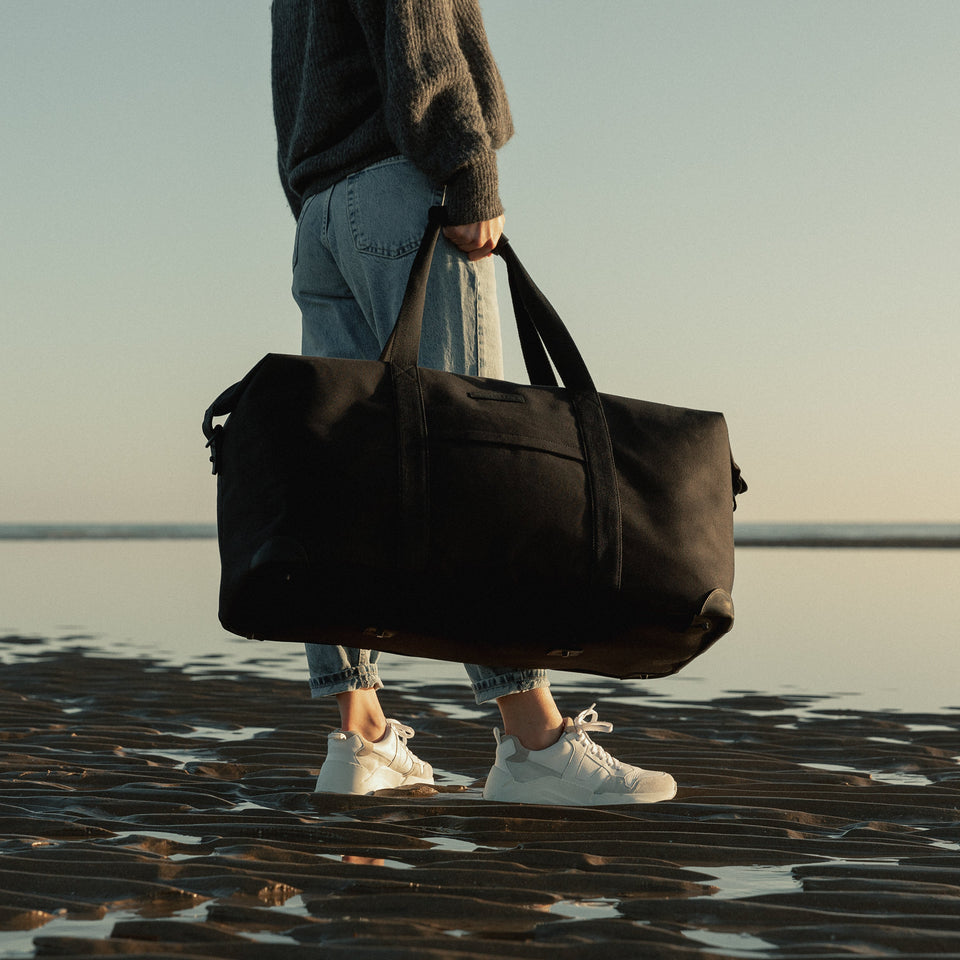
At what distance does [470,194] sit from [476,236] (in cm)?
10

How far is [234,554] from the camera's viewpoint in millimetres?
2252

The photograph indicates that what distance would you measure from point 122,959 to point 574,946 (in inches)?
24.4

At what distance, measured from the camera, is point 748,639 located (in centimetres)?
715

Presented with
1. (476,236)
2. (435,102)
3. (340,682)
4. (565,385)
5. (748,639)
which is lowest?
(748,639)

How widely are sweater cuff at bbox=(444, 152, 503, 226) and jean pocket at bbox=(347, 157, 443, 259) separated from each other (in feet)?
0.21

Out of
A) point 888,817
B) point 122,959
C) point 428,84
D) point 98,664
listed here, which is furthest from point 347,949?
point 98,664

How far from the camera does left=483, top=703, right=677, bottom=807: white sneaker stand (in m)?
2.65

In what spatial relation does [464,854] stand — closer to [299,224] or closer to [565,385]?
[565,385]

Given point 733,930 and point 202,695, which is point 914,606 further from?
point 733,930

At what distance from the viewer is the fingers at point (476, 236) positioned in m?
2.65

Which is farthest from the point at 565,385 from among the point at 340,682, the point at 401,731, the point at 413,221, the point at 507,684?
the point at 401,731

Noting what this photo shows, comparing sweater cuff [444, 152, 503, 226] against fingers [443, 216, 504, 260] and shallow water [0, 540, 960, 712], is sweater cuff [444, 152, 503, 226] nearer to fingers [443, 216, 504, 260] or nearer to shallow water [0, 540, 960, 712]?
fingers [443, 216, 504, 260]

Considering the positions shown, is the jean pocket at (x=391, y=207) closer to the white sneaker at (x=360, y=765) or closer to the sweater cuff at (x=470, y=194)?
the sweater cuff at (x=470, y=194)

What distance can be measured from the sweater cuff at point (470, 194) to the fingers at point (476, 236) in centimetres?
2
